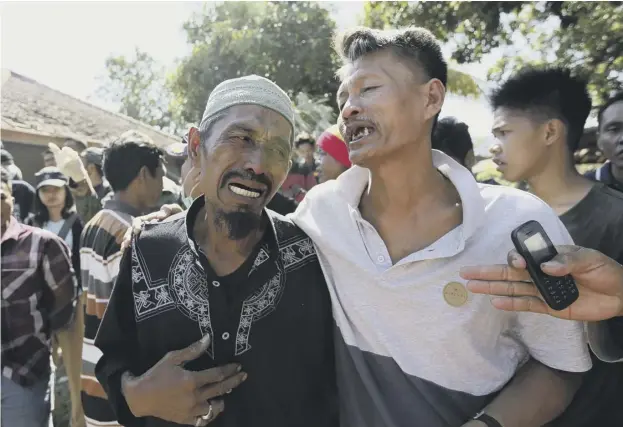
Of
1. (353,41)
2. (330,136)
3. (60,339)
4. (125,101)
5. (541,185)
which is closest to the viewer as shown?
(353,41)

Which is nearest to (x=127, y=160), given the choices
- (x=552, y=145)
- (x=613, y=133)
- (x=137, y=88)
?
(x=552, y=145)

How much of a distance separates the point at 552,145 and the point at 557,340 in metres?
1.40

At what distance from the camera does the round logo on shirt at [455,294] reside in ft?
5.64

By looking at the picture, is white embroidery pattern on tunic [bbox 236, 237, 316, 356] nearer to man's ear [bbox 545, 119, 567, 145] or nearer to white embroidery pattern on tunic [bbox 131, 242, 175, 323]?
white embroidery pattern on tunic [bbox 131, 242, 175, 323]

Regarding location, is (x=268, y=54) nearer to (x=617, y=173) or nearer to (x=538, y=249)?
(x=617, y=173)

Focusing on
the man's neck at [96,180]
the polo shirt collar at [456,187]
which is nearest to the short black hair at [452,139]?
the polo shirt collar at [456,187]

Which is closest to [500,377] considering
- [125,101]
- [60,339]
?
[60,339]

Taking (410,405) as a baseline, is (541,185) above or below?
above

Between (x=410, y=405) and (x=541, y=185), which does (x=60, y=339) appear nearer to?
(x=410, y=405)

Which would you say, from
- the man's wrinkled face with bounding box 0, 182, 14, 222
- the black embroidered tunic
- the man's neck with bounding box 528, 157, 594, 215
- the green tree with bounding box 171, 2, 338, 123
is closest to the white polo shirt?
the black embroidered tunic

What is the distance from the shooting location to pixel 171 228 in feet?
6.83

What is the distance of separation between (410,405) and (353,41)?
1405 mm

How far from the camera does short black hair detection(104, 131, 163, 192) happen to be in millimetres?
3400

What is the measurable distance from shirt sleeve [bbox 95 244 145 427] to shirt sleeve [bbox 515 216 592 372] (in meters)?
1.45
